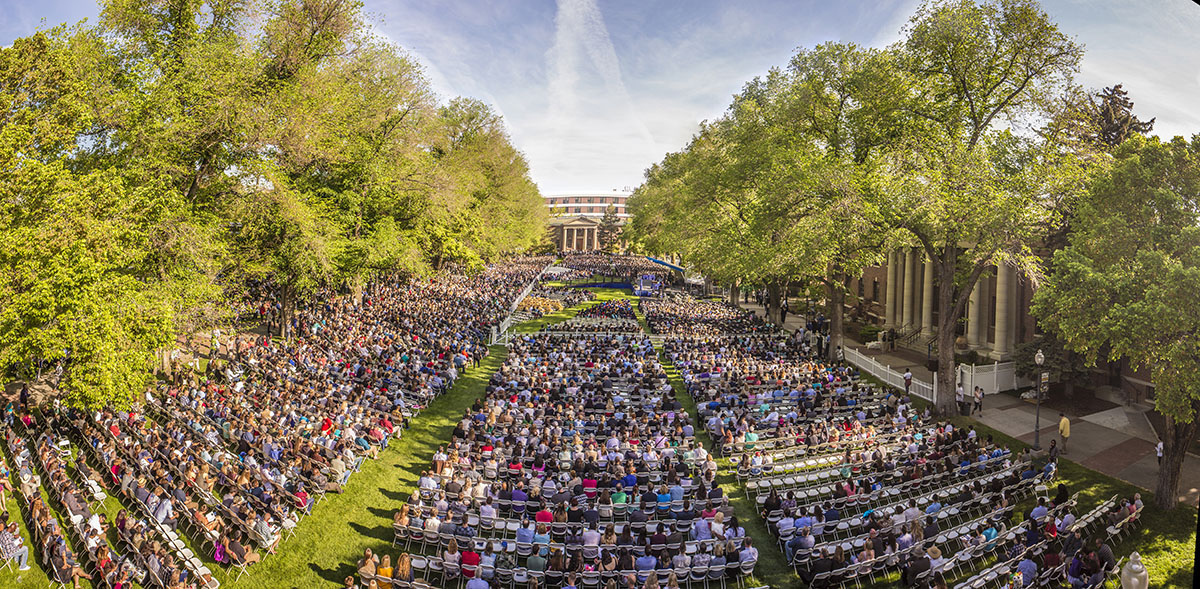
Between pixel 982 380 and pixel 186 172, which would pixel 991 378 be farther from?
pixel 186 172

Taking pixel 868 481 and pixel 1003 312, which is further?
pixel 1003 312

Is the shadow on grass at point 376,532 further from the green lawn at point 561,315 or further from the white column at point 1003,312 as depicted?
the white column at point 1003,312

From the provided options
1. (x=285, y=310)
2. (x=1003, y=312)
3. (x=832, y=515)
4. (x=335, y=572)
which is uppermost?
(x=1003, y=312)

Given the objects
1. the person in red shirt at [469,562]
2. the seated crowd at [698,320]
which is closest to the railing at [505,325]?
Answer: the seated crowd at [698,320]

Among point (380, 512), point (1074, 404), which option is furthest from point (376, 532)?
point (1074, 404)

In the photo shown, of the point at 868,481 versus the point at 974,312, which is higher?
the point at 974,312

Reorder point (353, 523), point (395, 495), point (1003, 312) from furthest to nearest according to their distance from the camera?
point (1003, 312)
point (395, 495)
point (353, 523)

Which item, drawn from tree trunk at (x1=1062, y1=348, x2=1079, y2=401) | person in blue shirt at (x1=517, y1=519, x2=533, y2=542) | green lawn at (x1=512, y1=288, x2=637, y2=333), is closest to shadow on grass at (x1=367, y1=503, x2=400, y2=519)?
person in blue shirt at (x1=517, y1=519, x2=533, y2=542)
